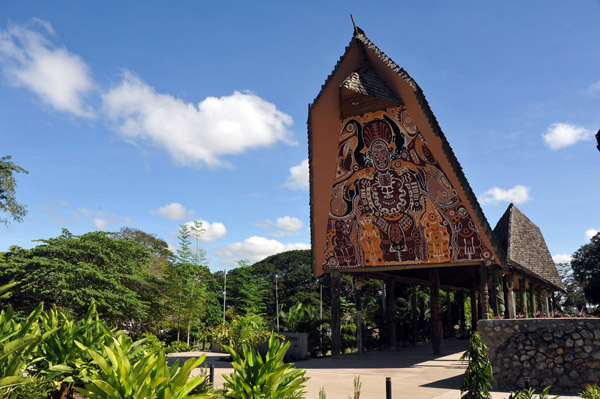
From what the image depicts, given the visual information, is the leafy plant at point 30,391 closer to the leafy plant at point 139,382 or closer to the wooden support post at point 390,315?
the leafy plant at point 139,382

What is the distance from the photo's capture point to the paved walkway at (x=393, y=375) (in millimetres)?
10188

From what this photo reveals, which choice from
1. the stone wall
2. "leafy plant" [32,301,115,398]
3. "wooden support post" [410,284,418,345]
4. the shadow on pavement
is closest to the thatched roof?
the shadow on pavement

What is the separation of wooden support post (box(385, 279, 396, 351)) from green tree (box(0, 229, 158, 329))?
13.1 metres

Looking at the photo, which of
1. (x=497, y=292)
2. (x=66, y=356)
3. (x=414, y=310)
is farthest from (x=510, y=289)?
(x=66, y=356)

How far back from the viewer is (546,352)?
10.3 meters

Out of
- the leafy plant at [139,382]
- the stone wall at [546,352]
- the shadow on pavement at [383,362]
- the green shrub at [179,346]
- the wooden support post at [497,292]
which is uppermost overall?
the wooden support post at [497,292]

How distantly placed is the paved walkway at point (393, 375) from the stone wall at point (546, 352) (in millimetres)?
680

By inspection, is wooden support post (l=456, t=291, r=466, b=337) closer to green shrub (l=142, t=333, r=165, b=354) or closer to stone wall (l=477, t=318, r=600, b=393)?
stone wall (l=477, t=318, r=600, b=393)

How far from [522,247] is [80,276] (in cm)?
2210

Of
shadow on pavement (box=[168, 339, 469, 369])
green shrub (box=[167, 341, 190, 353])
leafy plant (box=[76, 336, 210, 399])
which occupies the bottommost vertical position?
green shrub (box=[167, 341, 190, 353])

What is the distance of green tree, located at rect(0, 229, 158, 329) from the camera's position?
2227cm

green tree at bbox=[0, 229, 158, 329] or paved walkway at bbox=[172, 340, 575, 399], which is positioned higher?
green tree at bbox=[0, 229, 158, 329]

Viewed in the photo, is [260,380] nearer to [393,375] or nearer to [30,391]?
[30,391]

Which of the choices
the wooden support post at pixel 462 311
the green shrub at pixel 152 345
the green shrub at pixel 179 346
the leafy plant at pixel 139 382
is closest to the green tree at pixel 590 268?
the wooden support post at pixel 462 311
